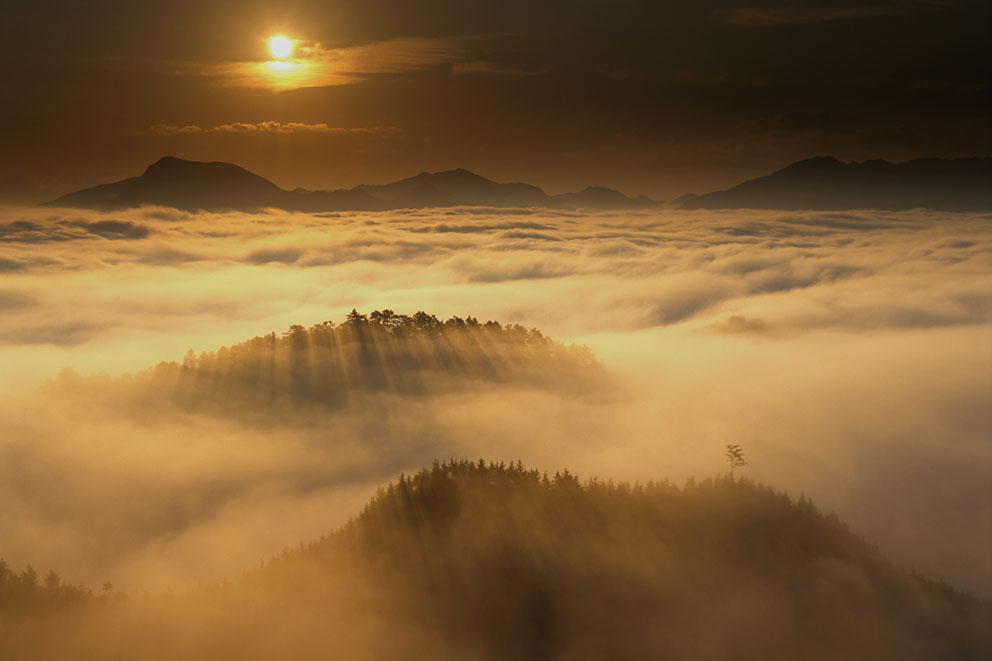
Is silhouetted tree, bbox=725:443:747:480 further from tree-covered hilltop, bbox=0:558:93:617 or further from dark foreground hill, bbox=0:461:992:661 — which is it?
tree-covered hilltop, bbox=0:558:93:617

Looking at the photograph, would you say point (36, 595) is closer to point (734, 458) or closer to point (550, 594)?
point (550, 594)

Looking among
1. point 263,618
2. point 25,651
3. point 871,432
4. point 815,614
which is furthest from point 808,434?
point 25,651

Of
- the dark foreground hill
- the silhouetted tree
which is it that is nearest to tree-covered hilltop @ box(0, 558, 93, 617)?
the dark foreground hill

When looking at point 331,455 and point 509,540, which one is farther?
point 331,455

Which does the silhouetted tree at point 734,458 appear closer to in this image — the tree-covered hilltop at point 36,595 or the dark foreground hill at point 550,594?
the dark foreground hill at point 550,594

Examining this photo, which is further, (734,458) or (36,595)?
(734,458)

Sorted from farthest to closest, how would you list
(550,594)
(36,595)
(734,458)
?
(734,458)
(550,594)
(36,595)

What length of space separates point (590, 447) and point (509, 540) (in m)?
54.9

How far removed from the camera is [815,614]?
11594cm

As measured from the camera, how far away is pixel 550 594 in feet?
421

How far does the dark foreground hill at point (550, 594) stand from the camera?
10775 centimetres

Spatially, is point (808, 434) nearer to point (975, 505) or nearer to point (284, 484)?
point (975, 505)

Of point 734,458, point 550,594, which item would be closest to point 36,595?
point 550,594

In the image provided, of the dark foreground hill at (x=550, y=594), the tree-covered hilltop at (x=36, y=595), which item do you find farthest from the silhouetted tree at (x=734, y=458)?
the tree-covered hilltop at (x=36, y=595)
